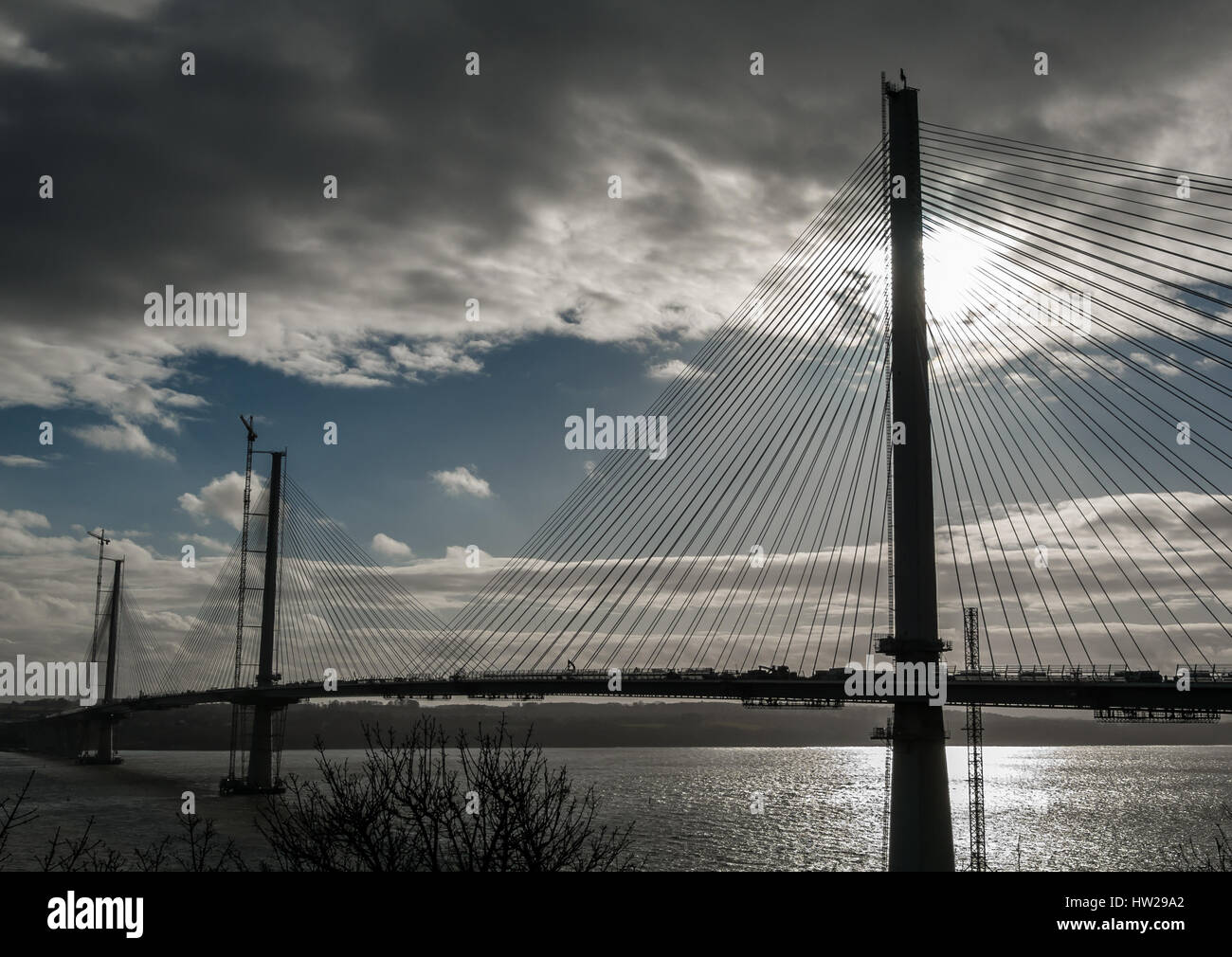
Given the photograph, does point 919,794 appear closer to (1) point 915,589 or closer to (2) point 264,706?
(1) point 915,589

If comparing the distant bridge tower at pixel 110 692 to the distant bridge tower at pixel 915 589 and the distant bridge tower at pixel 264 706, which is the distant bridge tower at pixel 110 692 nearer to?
the distant bridge tower at pixel 264 706

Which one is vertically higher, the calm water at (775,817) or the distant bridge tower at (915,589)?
the distant bridge tower at (915,589)

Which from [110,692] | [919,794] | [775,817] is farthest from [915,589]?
[110,692]

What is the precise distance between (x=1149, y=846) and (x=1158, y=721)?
45072 mm

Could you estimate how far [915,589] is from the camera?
123 feet

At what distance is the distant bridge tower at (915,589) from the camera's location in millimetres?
36656

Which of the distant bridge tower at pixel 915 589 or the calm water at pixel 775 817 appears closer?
the distant bridge tower at pixel 915 589

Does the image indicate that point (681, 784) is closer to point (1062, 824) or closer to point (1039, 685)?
point (1062, 824)

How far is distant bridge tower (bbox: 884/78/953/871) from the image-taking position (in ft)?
120

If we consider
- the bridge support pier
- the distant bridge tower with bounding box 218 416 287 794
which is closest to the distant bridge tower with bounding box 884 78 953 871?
the bridge support pier

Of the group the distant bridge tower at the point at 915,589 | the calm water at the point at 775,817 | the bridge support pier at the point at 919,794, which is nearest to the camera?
the bridge support pier at the point at 919,794

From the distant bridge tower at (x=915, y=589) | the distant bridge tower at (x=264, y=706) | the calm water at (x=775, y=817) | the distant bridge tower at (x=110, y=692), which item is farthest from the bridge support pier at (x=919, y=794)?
the distant bridge tower at (x=110, y=692)

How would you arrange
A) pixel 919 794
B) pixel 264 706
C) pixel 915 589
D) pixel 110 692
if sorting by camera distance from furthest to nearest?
pixel 110 692, pixel 264 706, pixel 915 589, pixel 919 794
